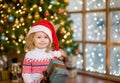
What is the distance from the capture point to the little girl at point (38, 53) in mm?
2088

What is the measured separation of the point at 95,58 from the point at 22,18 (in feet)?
3.96

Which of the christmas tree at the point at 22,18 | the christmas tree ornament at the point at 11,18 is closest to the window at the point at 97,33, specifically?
the christmas tree at the point at 22,18

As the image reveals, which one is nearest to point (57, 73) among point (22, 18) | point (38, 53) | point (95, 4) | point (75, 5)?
point (38, 53)

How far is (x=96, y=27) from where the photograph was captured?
3.73m

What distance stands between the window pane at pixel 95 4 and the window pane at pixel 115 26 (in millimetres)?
212

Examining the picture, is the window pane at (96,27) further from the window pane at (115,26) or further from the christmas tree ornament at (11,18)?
the christmas tree ornament at (11,18)

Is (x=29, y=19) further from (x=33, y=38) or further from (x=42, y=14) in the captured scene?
(x=33, y=38)

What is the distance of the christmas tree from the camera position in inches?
130

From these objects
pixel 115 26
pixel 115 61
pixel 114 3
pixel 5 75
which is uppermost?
pixel 114 3

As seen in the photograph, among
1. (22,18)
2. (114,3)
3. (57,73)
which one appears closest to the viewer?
(57,73)

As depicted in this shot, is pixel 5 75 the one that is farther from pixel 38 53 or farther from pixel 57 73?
pixel 57 73

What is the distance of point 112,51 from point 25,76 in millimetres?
1752

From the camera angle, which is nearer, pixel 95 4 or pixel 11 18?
pixel 11 18

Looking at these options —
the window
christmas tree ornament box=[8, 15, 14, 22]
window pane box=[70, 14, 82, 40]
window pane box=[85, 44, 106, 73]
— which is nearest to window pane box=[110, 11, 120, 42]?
the window
